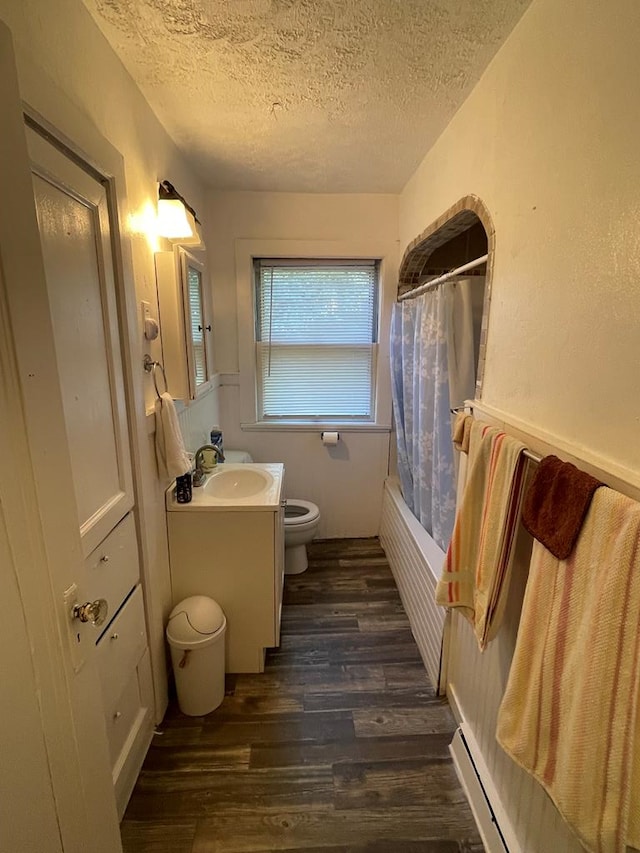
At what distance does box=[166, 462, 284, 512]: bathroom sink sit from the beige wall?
3.42 ft

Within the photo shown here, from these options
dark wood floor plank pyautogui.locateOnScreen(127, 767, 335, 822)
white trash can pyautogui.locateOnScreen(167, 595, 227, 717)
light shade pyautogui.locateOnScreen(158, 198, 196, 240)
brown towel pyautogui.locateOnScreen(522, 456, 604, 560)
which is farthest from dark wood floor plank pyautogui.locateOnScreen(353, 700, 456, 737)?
light shade pyautogui.locateOnScreen(158, 198, 196, 240)

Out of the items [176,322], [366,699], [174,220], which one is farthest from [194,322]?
[366,699]

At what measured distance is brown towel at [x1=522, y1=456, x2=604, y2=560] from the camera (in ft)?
2.61

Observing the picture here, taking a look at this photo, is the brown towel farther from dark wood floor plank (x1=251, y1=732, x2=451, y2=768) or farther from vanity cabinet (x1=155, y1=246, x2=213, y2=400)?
vanity cabinet (x1=155, y1=246, x2=213, y2=400)

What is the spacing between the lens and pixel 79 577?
826mm

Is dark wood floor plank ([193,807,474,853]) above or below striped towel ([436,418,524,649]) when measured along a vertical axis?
below

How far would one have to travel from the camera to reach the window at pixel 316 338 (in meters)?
2.78

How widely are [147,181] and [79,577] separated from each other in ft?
4.72

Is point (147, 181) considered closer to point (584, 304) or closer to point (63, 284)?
point (63, 284)

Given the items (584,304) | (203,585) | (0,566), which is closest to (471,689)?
(203,585)

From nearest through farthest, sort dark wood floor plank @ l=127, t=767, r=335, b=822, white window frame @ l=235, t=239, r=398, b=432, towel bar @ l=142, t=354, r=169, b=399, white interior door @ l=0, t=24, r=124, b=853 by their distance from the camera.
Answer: white interior door @ l=0, t=24, r=124, b=853 < dark wood floor plank @ l=127, t=767, r=335, b=822 < towel bar @ l=142, t=354, r=169, b=399 < white window frame @ l=235, t=239, r=398, b=432

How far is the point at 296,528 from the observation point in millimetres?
2520

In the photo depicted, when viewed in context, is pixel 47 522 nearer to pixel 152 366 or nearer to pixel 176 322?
pixel 152 366

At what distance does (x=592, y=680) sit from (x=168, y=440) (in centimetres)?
142
